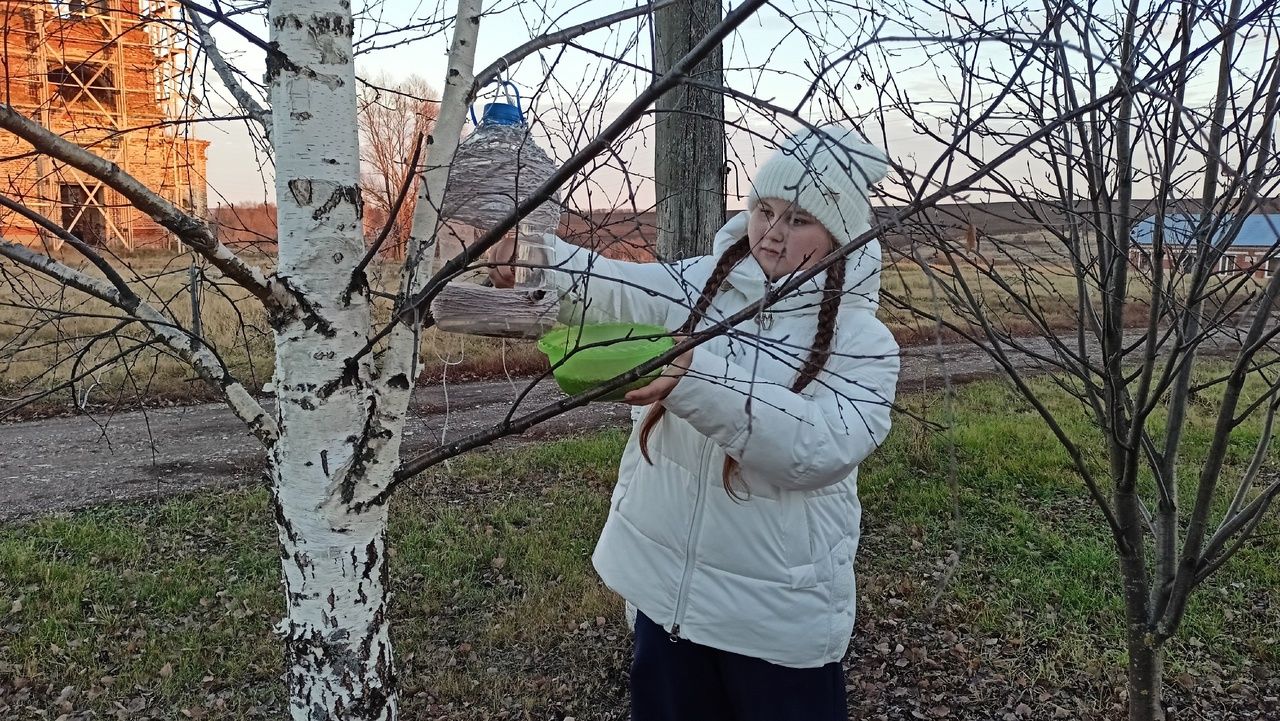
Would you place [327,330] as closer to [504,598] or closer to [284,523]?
[284,523]

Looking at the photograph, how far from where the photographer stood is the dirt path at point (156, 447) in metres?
5.93

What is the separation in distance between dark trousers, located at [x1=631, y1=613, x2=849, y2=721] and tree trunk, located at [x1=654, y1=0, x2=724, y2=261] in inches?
62.1

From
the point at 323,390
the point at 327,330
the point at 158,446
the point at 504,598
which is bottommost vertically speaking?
the point at 504,598

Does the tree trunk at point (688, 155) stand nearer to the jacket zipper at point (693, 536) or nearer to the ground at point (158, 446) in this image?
the jacket zipper at point (693, 536)

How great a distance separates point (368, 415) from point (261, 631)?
281cm

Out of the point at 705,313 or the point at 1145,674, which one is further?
the point at 1145,674

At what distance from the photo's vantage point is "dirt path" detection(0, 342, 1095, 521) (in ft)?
19.4

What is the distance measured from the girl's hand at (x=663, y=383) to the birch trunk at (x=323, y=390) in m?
0.56

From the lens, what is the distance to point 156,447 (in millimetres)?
7277


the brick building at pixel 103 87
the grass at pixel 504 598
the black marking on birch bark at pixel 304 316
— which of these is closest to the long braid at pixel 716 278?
the black marking on birch bark at pixel 304 316

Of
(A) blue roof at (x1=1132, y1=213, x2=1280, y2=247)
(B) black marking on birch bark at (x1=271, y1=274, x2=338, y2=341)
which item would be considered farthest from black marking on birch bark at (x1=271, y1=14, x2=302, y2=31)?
(A) blue roof at (x1=1132, y1=213, x2=1280, y2=247)

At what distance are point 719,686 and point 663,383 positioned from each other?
103 cm

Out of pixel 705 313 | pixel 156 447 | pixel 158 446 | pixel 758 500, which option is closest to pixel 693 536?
pixel 758 500

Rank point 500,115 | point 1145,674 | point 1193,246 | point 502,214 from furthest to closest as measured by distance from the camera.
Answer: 1. point 1145,674
2. point 1193,246
3. point 502,214
4. point 500,115
